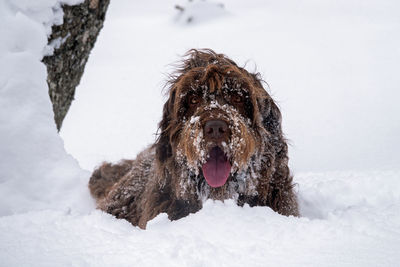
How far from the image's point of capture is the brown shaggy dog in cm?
278

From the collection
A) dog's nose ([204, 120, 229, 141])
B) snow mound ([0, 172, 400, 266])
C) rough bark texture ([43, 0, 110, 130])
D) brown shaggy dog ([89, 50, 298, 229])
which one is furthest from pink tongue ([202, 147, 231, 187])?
rough bark texture ([43, 0, 110, 130])

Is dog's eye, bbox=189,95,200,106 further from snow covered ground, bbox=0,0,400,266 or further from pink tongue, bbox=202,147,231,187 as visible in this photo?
snow covered ground, bbox=0,0,400,266

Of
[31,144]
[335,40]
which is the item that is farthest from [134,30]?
[31,144]

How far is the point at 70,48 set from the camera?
418 cm

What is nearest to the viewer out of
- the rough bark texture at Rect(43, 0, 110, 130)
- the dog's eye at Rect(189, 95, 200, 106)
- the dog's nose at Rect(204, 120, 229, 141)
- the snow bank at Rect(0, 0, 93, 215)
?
the dog's nose at Rect(204, 120, 229, 141)

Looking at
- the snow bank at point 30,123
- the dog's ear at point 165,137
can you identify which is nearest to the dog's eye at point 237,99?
the dog's ear at point 165,137

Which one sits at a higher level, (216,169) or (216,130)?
(216,130)

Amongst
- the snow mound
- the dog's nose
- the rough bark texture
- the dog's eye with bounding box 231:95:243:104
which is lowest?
the snow mound

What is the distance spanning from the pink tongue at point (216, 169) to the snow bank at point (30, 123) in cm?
143

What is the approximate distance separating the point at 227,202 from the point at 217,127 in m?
0.55

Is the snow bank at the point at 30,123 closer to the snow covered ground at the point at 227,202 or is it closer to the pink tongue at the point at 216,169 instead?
the snow covered ground at the point at 227,202

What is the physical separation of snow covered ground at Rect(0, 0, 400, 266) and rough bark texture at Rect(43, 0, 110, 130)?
0.16m

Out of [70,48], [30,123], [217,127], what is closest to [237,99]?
[217,127]

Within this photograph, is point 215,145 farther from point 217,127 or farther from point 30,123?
point 30,123
